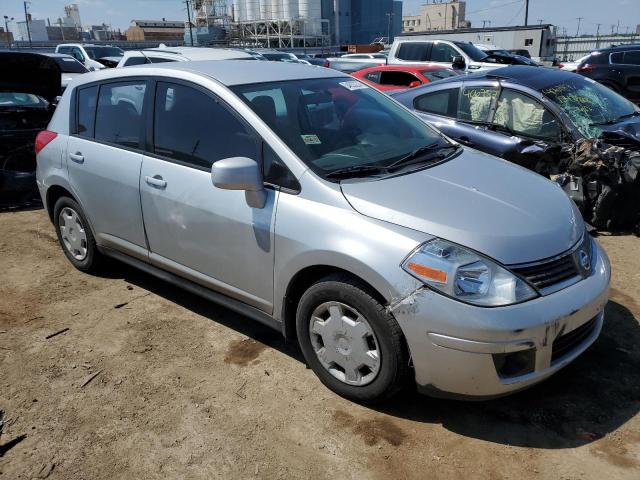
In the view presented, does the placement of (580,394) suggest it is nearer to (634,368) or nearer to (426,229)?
(634,368)

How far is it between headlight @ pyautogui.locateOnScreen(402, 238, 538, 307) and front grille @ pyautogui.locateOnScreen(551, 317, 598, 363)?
1.03ft

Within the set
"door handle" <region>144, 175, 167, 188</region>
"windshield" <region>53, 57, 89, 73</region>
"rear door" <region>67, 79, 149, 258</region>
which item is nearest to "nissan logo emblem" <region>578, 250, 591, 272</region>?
"door handle" <region>144, 175, 167, 188</region>

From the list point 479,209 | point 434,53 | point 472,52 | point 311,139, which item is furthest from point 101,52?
point 479,209

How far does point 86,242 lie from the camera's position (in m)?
4.65

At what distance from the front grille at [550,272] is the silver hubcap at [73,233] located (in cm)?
352

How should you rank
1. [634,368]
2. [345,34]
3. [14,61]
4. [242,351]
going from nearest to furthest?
[634,368], [242,351], [14,61], [345,34]

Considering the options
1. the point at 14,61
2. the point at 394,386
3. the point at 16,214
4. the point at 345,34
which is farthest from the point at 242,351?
the point at 345,34

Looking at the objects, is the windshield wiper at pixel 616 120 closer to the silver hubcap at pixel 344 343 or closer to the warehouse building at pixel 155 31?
the silver hubcap at pixel 344 343

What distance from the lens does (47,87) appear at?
288 inches

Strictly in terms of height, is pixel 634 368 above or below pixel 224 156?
below

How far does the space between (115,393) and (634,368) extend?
3033mm

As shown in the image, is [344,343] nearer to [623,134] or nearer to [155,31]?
[623,134]

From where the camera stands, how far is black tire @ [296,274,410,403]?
269 centimetres

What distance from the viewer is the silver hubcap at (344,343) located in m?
2.83
